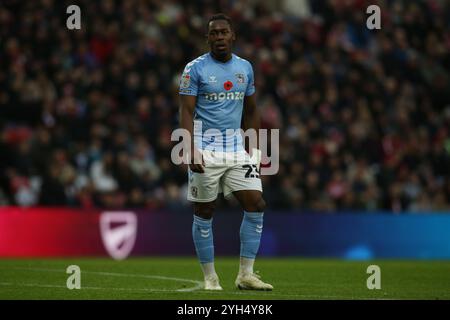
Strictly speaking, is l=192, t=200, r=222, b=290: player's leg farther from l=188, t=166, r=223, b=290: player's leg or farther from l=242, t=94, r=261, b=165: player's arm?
l=242, t=94, r=261, b=165: player's arm

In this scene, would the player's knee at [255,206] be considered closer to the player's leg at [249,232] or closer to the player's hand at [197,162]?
the player's leg at [249,232]

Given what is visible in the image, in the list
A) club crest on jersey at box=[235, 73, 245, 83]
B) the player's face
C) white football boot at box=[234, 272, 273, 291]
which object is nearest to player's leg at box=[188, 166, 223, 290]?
white football boot at box=[234, 272, 273, 291]

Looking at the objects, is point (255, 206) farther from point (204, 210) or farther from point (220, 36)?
point (220, 36)

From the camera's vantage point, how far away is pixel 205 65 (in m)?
→ 10.0

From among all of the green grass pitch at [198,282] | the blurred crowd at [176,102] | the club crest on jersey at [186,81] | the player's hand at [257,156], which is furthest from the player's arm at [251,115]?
the blurred crowd at [176,102]

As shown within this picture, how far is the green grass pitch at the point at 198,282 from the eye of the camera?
9344 millimetres

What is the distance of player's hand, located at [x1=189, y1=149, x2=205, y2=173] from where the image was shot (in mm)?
9789

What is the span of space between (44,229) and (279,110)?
20.5 feet

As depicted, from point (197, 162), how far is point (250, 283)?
127cm

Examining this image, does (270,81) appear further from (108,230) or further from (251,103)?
(251,103)

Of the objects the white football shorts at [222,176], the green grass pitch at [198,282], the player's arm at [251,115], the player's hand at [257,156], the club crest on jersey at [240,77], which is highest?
the club crest on jersey at [240,77]

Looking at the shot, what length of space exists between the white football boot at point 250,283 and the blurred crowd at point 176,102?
921 centimetres

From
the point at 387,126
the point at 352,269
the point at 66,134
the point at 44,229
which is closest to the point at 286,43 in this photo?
the point at 387,126

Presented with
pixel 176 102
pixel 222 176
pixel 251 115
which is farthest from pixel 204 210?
pixel 176 102
